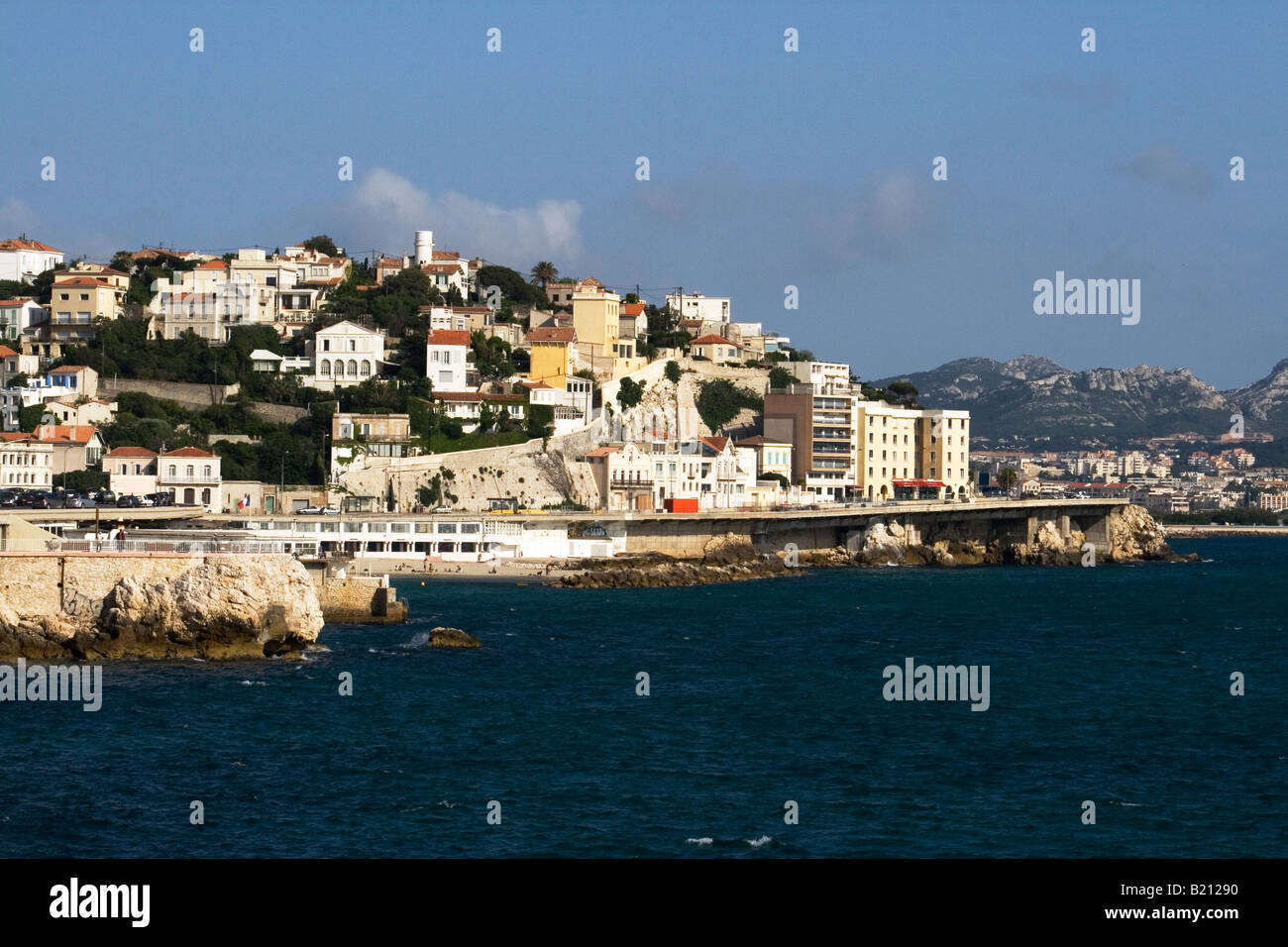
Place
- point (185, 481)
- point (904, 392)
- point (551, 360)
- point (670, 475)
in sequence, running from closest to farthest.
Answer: point (185, 481) → point (670, 475) → point (551, 360) → point (904, 392)

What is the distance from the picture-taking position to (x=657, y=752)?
96.4ft

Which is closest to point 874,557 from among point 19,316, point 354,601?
point 354,601

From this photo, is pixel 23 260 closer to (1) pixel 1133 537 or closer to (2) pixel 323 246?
(2) pixel 323 246

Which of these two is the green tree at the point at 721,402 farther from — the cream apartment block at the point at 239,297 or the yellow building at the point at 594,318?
the cream apartment block at the point at 239,297

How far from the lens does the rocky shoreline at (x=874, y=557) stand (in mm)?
74375

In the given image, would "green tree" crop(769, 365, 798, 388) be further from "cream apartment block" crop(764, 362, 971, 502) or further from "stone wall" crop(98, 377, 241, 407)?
"stone wall" crop(98, 377, 241, 407)

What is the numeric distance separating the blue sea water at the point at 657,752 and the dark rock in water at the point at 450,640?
3.58 ft

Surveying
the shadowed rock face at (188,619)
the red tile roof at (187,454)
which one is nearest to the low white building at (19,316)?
the red tile roof at (187,454)

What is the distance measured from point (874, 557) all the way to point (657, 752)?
2568 inches

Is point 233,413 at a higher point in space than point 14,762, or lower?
higher

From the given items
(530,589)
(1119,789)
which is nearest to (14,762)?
(1119,789)
